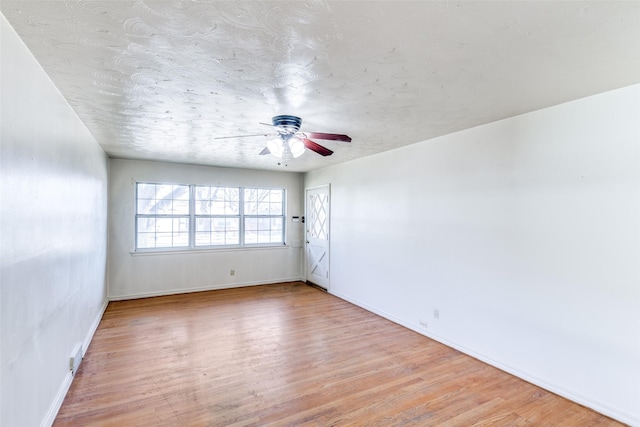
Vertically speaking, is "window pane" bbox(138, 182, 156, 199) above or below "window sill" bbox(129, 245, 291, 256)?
above

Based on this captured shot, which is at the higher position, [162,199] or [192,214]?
[162,199]

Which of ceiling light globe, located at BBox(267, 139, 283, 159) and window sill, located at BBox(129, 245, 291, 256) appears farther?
window sill, located at BBox(129, 245, 291, 256)

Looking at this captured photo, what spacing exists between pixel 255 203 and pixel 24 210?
5079 mm

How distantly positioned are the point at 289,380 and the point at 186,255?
397 cm

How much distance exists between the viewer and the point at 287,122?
298cm

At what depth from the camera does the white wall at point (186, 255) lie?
5539 millimetres

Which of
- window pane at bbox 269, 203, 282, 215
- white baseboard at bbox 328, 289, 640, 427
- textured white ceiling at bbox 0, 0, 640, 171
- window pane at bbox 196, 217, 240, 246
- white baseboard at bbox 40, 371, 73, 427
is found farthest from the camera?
window pane at bbox 269, 203, 282, 215

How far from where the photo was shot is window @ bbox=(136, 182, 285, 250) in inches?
231

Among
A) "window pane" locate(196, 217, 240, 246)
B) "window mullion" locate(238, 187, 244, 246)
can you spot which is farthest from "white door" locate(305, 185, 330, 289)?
"window pane" locate(196, 217, 240, 246)

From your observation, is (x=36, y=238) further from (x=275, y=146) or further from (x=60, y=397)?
(x=275, y=146)

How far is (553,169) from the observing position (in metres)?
2.83

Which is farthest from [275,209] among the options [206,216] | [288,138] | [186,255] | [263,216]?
Answer: [288,138]

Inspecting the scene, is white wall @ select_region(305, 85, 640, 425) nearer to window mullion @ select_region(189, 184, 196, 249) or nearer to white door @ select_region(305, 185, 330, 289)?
white door @ select_region(305, 185, 330, 289)

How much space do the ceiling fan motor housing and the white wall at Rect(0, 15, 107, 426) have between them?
66.2 inches
